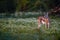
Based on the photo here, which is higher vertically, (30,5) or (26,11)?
(30,5)

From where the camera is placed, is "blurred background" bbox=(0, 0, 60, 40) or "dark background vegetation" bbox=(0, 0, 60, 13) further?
"dark background vegetation" bbox=(0, 0, 60, 13)

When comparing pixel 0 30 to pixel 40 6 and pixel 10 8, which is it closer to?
pixel 40 6

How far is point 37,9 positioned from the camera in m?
9.05

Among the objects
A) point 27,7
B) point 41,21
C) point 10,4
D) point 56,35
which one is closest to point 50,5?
point 27,7

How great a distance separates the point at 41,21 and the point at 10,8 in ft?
14.7

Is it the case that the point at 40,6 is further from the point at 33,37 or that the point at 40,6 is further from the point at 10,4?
the point at 33,37

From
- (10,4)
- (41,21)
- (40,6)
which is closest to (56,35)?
(41,21)

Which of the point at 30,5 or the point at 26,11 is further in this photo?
the point at 26,11

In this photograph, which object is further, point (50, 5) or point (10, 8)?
point (10, 8)

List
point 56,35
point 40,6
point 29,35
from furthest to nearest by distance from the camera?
point 40,6 → point 29,35 → point 56,35

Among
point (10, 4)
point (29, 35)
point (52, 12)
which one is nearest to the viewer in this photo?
point (29, 35)

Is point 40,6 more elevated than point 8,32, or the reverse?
point 40,6

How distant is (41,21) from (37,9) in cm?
377

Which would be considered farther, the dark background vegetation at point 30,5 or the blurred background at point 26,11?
the dark background vegetation at point 30,5
